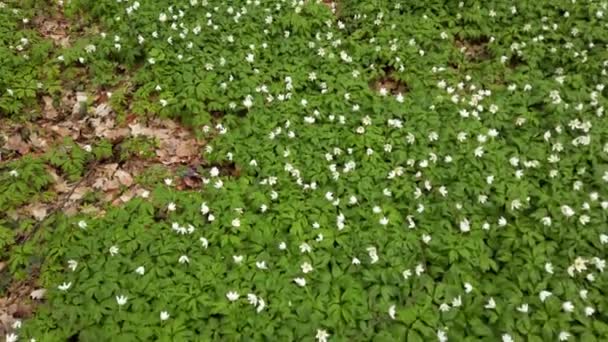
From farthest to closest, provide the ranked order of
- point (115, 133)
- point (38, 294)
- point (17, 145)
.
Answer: point (115, 133) → point (17, 145) → point (38, 294)

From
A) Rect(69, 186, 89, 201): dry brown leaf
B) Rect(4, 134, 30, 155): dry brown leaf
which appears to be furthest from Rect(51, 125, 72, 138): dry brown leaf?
Rect(69, 186, 89, 201): dry brown leaf

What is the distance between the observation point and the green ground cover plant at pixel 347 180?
4059mm

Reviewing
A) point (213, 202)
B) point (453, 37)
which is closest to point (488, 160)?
point (453, 37)

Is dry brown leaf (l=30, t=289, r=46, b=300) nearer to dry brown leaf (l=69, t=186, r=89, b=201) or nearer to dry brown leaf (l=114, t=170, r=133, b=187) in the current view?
dry brown leaf (l=69, t=186, r=89, b=201)

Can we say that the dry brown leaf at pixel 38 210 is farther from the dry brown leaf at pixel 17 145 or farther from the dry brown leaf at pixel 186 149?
the dry brown leaf at pixel 186 149

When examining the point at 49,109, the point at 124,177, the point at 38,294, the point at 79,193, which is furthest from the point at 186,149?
the point at 38,294

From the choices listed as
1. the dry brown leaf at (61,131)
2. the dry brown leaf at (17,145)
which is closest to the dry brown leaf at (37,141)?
the dry brown leaf at (17,145)

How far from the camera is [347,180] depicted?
5.13 metres

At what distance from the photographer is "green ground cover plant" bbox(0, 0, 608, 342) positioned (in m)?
4.06

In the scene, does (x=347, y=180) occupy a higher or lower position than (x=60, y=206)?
higher

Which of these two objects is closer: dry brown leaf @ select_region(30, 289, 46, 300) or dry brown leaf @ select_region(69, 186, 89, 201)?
dry brown leaf @ select_region(30, 289, 46, 300)

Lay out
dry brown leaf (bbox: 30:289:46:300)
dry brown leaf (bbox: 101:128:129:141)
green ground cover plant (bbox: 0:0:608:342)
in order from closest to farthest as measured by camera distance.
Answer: green ground cover plant (bbox: 0:0:608:342) < dry brown leaf (bbox: 30:289:46:300) < dry brown leaf (bbox: 101:128:129:141)

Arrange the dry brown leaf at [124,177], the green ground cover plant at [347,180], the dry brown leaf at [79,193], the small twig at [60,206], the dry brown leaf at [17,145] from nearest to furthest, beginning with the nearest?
the green ground cover plant at [347,180] < the small twig at [60,206] < the dry brown leaf at [79,193] < the dry brown leaf at [124,177] < the dry brown leaf at [17,145]

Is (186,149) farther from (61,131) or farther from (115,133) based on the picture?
(61,131)
